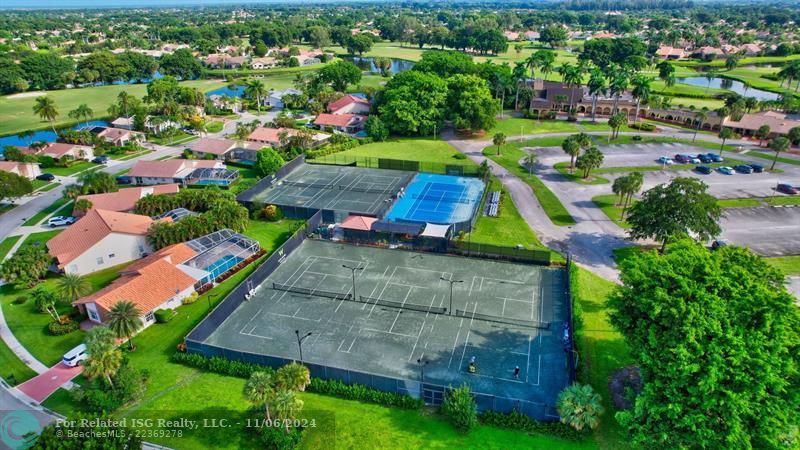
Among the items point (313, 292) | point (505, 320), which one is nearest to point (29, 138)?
point (313, 292)

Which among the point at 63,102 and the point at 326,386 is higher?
the point at 326,386

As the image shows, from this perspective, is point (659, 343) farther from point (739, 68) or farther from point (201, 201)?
point (739, 68)

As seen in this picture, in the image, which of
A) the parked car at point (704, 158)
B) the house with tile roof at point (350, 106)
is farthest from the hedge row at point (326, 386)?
the house with tile roof at point (350, 106)

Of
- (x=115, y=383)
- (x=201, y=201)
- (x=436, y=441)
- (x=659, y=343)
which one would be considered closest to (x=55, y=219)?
(x=201, y=201)

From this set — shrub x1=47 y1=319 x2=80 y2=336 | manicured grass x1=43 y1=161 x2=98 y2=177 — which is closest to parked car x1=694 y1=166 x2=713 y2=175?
shrub x1=47 y1=319 x2=80 y2=336

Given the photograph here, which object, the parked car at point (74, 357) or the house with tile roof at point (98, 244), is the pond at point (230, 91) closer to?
the house with tile roof at point (98, 244)

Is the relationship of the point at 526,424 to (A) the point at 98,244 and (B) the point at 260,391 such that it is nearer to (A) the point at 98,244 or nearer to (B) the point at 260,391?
(B) the point at 260,391
